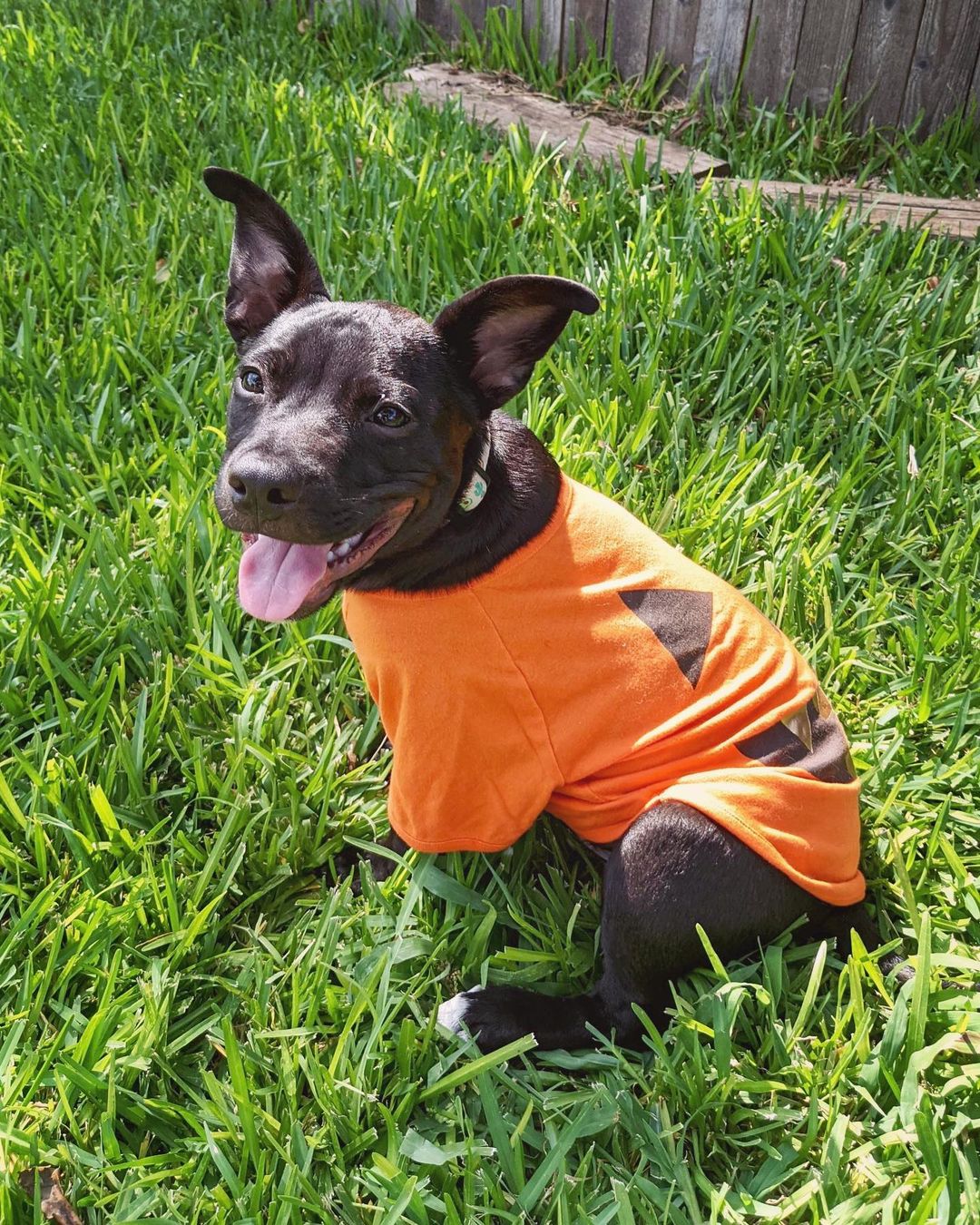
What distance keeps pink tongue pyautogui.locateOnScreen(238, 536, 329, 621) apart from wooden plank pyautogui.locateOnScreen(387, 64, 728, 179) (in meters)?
3.05

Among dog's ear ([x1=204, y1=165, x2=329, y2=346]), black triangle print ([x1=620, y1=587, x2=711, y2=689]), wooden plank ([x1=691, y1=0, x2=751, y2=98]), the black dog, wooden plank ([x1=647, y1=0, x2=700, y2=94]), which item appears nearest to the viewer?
the black dog

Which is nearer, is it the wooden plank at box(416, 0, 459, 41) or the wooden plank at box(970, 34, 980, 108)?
the wooden plank at box(970, 34, 980, 108)

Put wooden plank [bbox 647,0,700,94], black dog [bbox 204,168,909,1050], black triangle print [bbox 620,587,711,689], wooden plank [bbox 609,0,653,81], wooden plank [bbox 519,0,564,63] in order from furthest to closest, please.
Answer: wooden plank [bbox 519,0,564,63] < wooden plank [bbox 609,0,653,81] < wooden plank [bbox 647,0,700,94] < black triangle print [bbox 620,587,711,689] < black dog [bbox 204,168,909,1050]

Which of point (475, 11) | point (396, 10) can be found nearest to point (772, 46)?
point (475, 11)

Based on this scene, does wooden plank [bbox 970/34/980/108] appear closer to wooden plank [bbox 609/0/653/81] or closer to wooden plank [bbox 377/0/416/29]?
wooden plank [bbox 609/0/653/81]

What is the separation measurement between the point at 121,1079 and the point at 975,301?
3636mm

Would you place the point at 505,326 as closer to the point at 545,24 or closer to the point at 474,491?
the point at 474,491

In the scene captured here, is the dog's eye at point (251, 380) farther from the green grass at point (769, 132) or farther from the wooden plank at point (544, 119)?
the green grass at point (769, 132)

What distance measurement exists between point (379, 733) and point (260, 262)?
1.18 meters

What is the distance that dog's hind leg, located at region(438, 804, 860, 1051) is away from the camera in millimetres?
2016

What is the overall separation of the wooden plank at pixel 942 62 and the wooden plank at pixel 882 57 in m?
0.03

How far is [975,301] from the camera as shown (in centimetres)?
377

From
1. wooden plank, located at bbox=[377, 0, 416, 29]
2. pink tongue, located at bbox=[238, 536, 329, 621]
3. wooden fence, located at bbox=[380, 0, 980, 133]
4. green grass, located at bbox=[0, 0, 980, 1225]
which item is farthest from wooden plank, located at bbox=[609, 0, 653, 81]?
pink tongue, located at bbox=[238, 536, 329, 621]

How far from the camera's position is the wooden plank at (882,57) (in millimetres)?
4504
